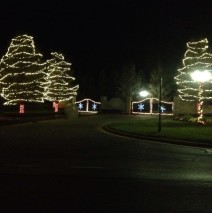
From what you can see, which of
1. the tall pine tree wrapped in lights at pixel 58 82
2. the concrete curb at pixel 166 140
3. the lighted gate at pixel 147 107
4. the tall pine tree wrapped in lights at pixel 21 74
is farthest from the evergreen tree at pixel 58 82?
the concrete curb at pixel 166 140

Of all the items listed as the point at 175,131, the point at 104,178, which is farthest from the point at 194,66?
the point at 104,178

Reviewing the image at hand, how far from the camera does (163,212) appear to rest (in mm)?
8656

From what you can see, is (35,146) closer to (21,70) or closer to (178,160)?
(178,160)

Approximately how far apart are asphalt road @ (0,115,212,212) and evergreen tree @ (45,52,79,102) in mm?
43823

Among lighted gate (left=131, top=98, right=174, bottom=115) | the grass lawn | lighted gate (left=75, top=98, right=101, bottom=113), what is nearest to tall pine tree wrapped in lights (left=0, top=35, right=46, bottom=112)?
lighted gate (left=75, top=98, right=101, bottom=113)

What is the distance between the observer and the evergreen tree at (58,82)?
65.4 m

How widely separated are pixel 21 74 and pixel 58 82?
12.6m

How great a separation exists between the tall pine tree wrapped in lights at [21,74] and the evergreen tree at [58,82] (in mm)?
10131

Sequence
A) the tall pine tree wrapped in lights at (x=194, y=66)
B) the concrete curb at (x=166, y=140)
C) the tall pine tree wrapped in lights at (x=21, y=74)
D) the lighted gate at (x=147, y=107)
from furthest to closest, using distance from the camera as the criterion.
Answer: the lighted gate at (x=147, y=107), the tall pine tree wrapped in lights at (x=194, y=66), the tall pine tree wrapped in lights at (x=21, y=74), the concrete curb at (x=166, y=140)

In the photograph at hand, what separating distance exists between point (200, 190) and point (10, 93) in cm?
4455

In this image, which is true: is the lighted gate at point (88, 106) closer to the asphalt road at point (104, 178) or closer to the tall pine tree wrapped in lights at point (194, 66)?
the tall pine tree wrapped in lights at point (194, 66)

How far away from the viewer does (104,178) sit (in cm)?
1234

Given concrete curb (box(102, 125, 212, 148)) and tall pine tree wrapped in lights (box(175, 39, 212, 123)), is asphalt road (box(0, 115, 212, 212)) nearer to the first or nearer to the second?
concrete curb (box(102, 125, 212, 148))

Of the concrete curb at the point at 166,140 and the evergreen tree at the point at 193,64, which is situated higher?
the evergreen tree at the point at 193,64
